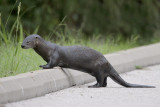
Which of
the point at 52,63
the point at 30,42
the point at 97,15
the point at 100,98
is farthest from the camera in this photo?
the point at 97,15

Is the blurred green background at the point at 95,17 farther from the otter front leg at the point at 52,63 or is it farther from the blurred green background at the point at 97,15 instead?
the otter front leg at the point at 52,63

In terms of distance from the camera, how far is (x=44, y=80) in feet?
17.8

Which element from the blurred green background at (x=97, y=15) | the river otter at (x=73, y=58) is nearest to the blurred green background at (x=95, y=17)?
the blurred green background at (x=97, y=15)

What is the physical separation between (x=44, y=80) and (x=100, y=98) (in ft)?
2.64

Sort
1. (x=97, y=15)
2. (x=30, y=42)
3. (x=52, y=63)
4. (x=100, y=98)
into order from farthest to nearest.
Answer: (x=97, y=15) → (x=52, y=63) → (x=30, y=42) → (x=100, y=98)

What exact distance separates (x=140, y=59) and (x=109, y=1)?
434 centimetres

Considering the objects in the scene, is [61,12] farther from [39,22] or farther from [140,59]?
[140,59]

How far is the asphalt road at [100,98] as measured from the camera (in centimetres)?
472

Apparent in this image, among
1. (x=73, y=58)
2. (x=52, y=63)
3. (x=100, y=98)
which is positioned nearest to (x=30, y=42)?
(x=52, y=63)

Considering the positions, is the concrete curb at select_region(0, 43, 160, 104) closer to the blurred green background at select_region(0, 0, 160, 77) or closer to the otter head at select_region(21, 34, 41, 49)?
the otter head at select_region(21, 34, 41, 49)

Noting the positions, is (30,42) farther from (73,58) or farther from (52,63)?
(73,58)

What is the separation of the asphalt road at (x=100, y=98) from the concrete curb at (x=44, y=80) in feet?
0.32

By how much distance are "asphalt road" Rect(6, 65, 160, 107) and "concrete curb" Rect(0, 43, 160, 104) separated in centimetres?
10

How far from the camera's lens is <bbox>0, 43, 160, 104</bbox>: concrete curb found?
4.88m
